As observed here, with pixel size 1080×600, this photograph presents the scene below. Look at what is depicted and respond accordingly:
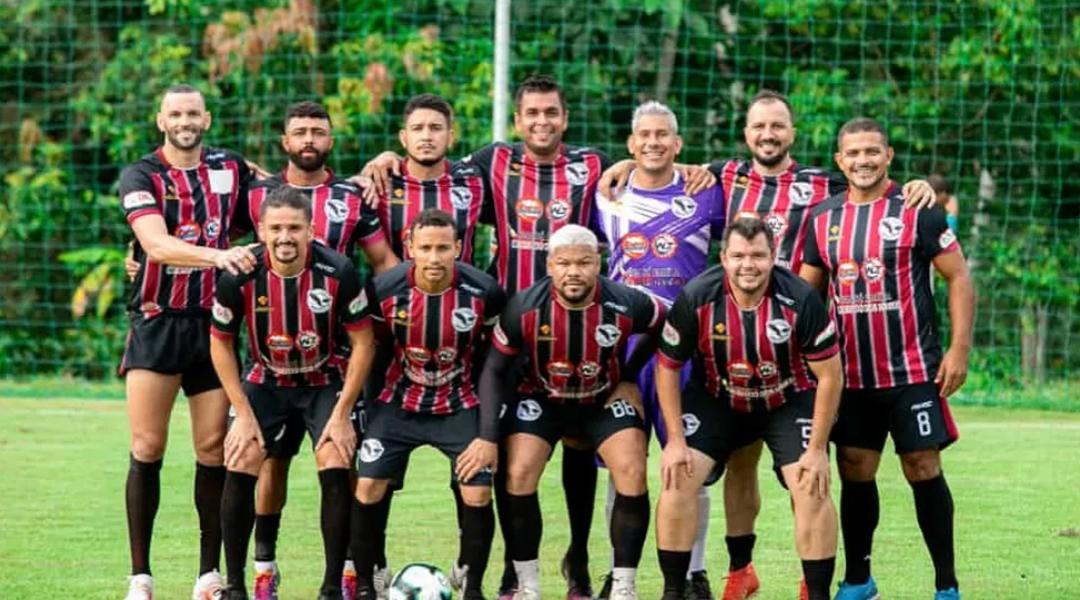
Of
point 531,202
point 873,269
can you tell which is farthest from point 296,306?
point 873,269

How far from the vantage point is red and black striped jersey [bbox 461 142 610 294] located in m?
8.14

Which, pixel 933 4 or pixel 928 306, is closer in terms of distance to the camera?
pixel 928 306

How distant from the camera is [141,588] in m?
7.60

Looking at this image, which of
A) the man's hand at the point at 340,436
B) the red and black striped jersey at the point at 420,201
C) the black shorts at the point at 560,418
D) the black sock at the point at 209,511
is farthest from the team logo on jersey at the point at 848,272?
the black sock at the point at 209,511

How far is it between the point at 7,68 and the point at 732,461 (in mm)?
11212

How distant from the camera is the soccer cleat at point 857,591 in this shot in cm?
767

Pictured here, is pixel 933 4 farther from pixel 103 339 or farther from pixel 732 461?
pixel 732 461

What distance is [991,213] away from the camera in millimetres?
16438

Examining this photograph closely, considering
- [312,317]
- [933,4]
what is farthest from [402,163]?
[933,4]

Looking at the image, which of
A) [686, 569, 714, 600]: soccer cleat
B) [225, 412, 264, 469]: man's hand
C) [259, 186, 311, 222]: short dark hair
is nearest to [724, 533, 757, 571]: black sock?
[686, 569, 714, 600]: soccer cleat

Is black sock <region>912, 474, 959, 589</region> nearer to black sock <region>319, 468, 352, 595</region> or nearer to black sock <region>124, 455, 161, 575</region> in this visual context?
black sock <region>319, 468, 352, 595</region>

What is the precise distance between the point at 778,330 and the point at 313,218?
1.85 metres

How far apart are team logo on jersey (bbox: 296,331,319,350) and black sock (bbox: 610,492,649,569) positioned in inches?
49.0

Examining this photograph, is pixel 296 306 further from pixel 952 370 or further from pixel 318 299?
pixel 952 370
